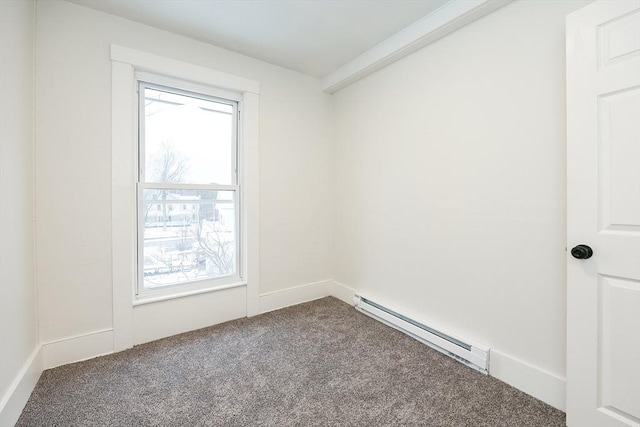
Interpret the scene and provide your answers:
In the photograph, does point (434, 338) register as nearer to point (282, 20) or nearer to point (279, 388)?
point (279, 388)

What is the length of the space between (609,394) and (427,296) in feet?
3.62

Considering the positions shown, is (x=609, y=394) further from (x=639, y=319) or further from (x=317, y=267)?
(x=317, y=267)

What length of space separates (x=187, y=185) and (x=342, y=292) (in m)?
1.95

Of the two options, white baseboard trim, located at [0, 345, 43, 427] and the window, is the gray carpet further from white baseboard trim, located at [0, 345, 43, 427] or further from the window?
the window

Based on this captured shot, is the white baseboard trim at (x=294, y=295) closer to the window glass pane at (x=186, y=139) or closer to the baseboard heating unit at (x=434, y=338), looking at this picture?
the baseboard heating unit at (x=434, y=338)

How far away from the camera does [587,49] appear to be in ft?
4.42

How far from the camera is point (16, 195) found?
158cm

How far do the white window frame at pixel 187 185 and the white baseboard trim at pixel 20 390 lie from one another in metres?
0.62

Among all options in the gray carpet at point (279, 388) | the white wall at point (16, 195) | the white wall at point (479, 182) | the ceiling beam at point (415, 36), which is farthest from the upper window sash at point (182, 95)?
the gray carpet at point (279, 388)

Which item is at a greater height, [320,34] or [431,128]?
[320,34]

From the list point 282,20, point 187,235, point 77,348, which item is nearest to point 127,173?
point 187,235

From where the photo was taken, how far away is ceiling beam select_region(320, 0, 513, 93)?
6.06ft

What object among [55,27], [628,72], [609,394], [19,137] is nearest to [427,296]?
[609,394]

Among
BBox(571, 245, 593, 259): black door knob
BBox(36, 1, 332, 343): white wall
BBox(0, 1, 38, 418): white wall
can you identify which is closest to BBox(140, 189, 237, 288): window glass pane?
BBox(36, 1, 332, 343): white wall
